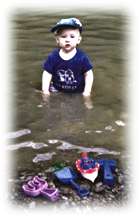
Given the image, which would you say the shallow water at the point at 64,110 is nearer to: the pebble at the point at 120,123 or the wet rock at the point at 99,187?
the pebble at the point at 120,123

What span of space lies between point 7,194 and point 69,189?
1.76 feet

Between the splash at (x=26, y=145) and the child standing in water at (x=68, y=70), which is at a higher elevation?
the child standing in water at (x=68, y=70)

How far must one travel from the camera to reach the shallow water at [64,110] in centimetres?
536

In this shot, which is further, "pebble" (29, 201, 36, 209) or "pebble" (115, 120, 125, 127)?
"pebble" (115, 120, 125, 127)

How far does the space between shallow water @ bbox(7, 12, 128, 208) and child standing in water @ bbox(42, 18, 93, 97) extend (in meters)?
0.13

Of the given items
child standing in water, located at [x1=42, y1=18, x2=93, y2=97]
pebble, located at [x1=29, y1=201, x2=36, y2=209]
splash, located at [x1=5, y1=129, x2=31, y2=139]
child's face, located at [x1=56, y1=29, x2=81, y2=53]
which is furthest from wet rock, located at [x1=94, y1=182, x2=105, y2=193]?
child's face, located at [x1=56, y1=29, x2=81, y2=53]

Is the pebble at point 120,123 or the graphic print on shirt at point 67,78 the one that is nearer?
the pebble at point 120,123

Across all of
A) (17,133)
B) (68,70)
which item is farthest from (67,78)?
(17,133)

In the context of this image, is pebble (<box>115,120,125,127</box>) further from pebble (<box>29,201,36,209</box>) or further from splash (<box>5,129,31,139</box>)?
pebble (<box>29,201,36,209</box>)

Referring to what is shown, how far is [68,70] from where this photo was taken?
6770 millimetres

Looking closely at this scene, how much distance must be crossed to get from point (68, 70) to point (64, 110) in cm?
59

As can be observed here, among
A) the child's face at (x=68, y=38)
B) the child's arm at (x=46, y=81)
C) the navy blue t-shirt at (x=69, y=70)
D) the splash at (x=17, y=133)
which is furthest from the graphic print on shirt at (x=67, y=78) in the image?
the splash at (x=17, y=133)

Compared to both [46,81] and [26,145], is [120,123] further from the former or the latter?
[46,81]

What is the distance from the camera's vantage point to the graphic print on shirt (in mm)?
6793
